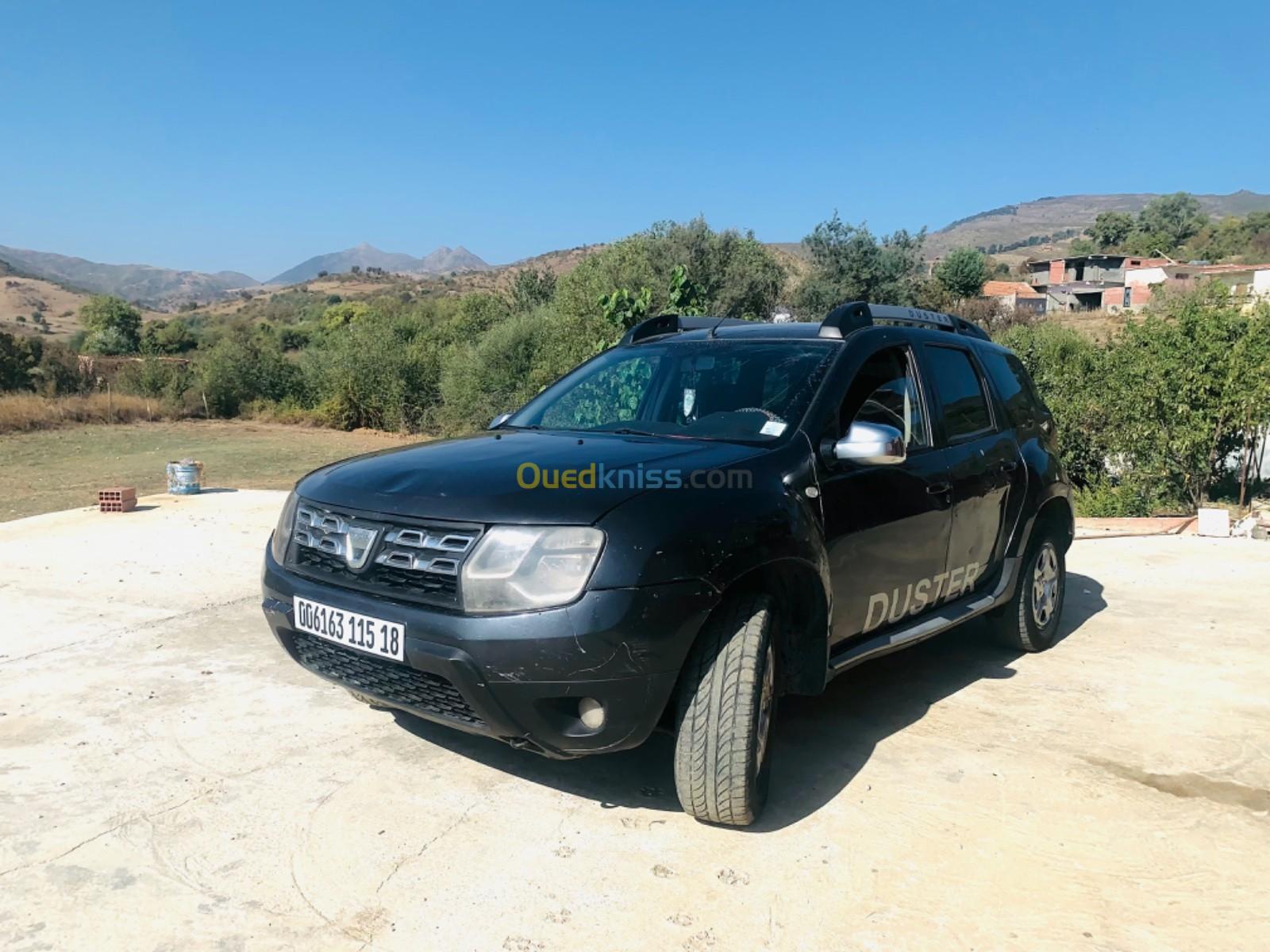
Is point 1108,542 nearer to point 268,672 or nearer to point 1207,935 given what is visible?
point 1207,935

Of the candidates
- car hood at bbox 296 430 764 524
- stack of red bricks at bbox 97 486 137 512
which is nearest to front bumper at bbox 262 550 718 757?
car hood at bbox 296 430 764 524

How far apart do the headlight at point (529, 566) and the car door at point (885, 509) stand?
1067 millimetres

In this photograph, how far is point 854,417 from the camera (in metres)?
3.75

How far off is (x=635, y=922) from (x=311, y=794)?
1.41 m

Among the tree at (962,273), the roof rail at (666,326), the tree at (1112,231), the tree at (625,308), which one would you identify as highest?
the tree at (1112,231)

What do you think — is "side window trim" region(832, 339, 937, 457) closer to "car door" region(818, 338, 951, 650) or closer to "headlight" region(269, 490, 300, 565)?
"car door" region(818, 338, 951, 650)

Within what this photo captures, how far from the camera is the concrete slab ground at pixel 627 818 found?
257cm

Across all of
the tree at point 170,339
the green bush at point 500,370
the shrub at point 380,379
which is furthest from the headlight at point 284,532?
the tree at point 170,339

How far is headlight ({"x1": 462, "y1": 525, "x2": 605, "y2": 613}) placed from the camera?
8.75 feet

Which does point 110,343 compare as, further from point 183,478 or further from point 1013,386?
point 1013,386

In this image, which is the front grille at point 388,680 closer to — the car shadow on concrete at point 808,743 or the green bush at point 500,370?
the car shadow on concrete at point 808,743

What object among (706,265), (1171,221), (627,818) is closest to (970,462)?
(627,818)

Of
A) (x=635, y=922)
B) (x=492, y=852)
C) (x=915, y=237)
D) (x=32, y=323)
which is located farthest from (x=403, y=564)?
(x=32, y=323)

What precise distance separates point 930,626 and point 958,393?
Result: 121 cm
